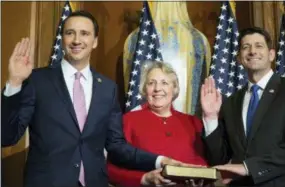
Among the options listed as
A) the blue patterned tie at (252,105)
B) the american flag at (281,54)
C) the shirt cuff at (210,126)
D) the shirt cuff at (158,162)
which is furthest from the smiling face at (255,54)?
the american flag at (281,54)

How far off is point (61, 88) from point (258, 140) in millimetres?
1102

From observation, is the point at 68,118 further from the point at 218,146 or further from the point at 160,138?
the point at 218,146

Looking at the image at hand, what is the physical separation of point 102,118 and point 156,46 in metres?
1.63

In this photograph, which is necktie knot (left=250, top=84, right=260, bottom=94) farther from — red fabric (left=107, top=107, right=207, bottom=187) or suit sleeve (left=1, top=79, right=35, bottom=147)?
suit sleeve (left=1, top=79, right=35, bottom=147)

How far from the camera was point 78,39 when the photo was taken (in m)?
2.50

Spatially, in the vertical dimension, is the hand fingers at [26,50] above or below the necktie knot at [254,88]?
above

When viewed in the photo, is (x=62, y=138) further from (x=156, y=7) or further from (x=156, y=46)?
(x=156, y=7)

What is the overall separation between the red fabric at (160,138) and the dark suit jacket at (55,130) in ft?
0.75

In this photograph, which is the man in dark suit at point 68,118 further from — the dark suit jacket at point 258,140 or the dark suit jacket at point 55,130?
the dark suit jacket at point 258,140

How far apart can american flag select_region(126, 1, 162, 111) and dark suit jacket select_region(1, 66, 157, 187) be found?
4.13 ft

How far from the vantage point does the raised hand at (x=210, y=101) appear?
2.61 meters

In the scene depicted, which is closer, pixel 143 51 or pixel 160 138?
pixel 160 138

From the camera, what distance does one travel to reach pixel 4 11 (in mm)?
4043

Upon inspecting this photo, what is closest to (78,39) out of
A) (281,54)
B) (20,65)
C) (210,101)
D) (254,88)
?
(20,65)
